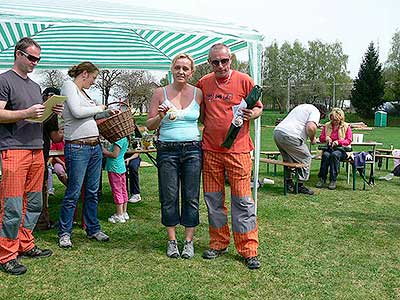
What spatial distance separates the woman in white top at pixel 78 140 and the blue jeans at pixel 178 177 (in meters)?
0.74

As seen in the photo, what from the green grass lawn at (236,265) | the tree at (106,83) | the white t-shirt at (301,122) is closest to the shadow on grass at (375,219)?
the green grass lawn at (236,265)

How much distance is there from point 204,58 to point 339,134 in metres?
2.65

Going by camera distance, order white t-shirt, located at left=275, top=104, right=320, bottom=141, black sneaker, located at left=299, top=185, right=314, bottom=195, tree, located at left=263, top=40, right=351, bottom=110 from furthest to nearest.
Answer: tree, located at left=263, top=40, right=351, bottom=110 → black sneaker, located at left=299, top=185, right=314, bottom=195 → white t-shirt, located at left=275, top=104, right=320, bottom=141

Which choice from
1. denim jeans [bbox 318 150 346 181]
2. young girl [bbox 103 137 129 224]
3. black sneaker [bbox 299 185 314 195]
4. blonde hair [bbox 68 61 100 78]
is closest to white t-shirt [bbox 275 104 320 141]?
black sneaker [bbox 299 185 314 195]

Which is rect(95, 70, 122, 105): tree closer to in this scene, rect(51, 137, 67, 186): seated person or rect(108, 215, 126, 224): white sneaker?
rect(51, 137, 67, 186): seated person

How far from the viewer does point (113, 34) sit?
702 centimetres

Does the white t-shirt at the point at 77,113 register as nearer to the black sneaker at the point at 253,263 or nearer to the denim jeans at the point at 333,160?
the black sneaker at the point at 253,263

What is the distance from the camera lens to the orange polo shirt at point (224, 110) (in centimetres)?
386

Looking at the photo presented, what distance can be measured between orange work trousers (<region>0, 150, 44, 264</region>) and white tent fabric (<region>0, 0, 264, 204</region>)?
3.70ft

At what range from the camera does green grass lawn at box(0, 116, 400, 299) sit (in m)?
3.34

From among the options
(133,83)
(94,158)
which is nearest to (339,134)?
(94,158)

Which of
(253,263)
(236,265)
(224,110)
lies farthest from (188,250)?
(224,110)

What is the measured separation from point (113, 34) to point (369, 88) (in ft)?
122

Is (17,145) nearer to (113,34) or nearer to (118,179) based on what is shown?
(118,179)
